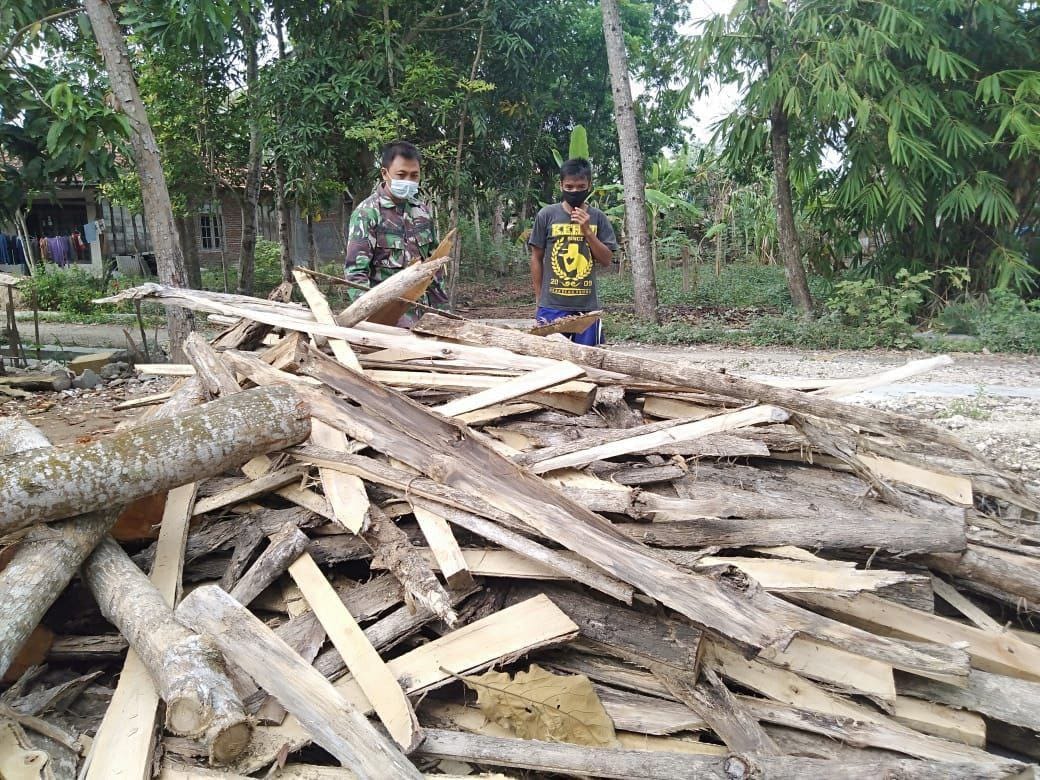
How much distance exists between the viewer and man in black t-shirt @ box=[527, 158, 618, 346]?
456 cm

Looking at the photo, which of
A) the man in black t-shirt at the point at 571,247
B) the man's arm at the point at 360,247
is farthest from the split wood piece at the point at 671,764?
the man in black t-shirt at the point at 571,247

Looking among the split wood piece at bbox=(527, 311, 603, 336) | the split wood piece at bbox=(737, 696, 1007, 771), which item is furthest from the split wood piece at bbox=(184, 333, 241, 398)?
the split wood piece at bbox=(737, 696, 1007, 771)

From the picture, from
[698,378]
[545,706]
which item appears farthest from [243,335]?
[545,706]

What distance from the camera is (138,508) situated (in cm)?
269

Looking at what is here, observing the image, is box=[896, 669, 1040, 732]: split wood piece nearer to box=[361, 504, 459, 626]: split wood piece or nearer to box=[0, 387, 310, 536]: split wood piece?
box=[361, 504, 459, 626]: split wood piece

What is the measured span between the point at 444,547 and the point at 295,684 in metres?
0.61

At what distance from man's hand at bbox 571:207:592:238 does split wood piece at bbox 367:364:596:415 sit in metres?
1.85

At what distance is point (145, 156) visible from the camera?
6770 millimetres

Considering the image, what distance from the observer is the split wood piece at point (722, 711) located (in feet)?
6.35

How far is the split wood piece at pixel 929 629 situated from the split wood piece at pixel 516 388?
116cm

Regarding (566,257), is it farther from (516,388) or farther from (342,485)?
(342,485)

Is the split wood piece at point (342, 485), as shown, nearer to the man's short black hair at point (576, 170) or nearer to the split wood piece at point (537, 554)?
the split wood piece at point (537, 554)

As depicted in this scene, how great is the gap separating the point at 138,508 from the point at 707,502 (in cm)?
217

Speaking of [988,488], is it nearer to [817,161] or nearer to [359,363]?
[359,363]
